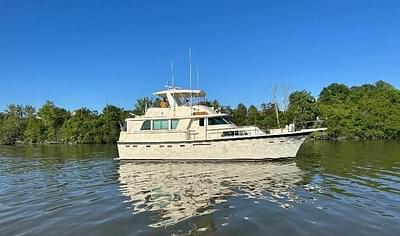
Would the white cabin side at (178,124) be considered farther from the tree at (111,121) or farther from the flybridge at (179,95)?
the tree at (111,121)

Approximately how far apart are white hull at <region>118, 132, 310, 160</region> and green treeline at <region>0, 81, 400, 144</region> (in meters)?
38.5

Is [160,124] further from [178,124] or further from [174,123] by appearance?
[178,124]

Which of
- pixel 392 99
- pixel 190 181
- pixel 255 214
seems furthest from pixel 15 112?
pixel 255 214

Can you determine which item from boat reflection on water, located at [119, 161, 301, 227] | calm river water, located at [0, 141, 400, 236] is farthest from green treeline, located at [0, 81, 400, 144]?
calm river water, located at [0, 141, 400, 236]

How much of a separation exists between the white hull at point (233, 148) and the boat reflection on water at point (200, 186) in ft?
4.95

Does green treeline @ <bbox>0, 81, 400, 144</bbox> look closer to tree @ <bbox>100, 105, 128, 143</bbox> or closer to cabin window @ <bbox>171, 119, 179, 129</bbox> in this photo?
tree @ <bbox>100, 105, 128, 143</bbox>

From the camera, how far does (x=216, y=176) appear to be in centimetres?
1895

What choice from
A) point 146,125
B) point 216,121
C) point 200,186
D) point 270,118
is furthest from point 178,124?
point 270,118

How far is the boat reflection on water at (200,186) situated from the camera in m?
11.9

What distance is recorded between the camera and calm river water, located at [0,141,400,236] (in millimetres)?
9609

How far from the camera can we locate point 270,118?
248ft

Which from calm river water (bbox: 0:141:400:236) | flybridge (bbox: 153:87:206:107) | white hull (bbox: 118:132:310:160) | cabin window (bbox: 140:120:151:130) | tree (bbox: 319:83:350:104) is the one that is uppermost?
tree (bbox: 319:83:350:104)

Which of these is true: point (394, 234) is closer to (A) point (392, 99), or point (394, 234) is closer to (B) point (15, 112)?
(A) point (392, 99)

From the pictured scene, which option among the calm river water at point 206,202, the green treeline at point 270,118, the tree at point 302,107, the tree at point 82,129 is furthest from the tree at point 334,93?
the calm river water at point 206,202
